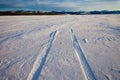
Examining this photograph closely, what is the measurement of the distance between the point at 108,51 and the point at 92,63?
1628mm

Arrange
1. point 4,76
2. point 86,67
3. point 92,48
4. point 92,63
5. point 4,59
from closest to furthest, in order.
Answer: point 4,76 < point 86,67 < point 92,63 < point 4,59 < point 92,48

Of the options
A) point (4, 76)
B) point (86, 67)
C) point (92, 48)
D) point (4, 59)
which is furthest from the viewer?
point (92, 48)

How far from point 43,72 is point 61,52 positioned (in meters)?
1.91

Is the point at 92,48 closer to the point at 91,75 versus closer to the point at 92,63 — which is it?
the point at 92,63

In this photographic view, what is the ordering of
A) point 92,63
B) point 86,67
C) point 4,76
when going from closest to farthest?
point 4,76 < point 86,67 < point 92,63

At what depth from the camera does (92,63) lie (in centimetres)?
484

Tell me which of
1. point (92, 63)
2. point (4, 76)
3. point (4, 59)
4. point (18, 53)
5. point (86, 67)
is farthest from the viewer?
point (18, 53)

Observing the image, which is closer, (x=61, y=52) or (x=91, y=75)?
(x=91, y=75)

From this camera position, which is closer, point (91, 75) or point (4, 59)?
point (91, 75)

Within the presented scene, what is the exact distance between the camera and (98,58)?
532 cm

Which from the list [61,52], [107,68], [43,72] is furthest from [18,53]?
[107,68]

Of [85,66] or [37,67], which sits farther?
[85,66]

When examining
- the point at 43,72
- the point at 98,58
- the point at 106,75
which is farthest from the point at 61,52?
the point at 106,75

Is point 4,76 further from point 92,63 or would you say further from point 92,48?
point 92,48
